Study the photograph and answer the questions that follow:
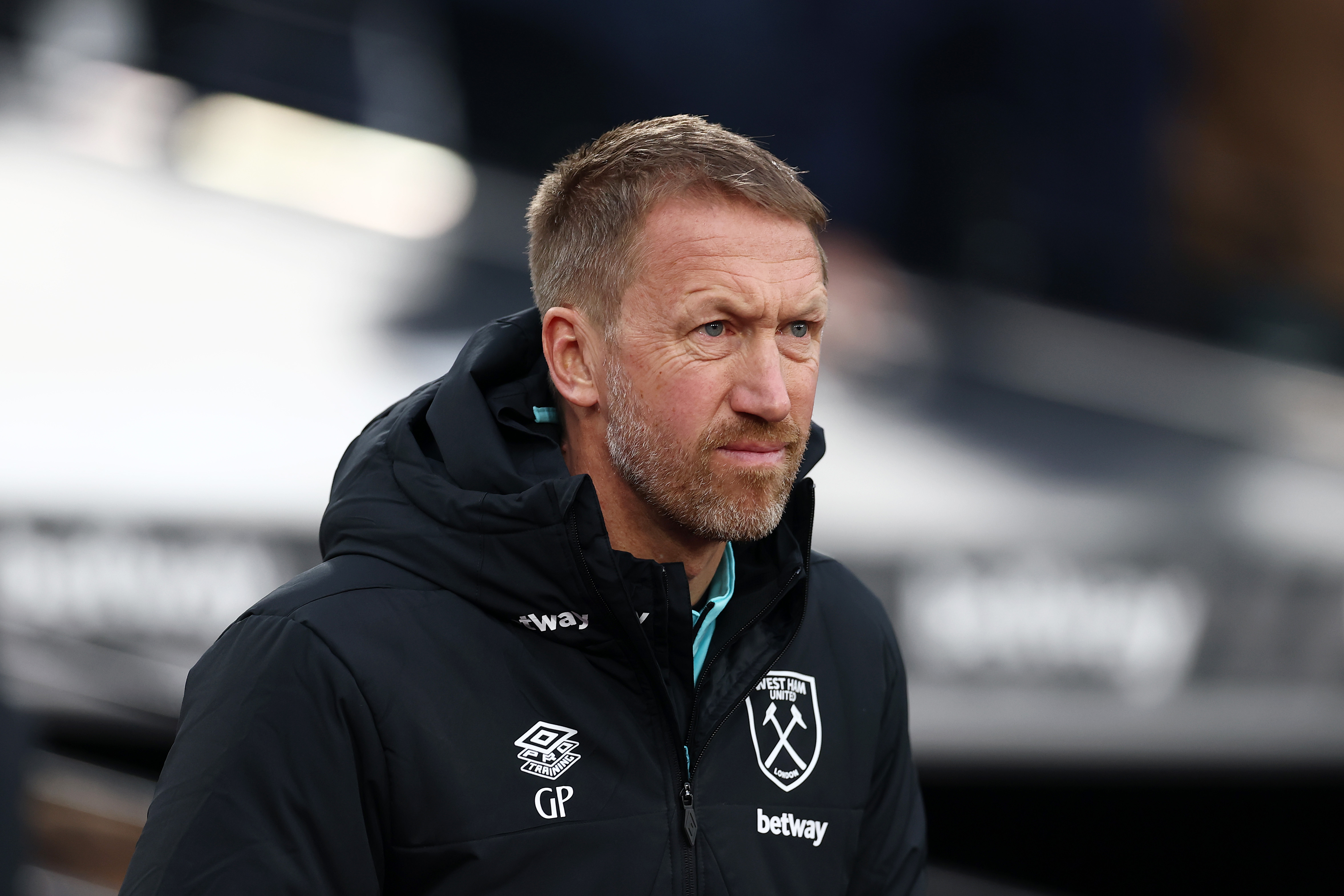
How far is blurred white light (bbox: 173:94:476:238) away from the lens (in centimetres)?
407

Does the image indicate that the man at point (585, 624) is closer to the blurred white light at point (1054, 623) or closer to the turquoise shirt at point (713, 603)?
the turquoise shirt at point (713, 603)

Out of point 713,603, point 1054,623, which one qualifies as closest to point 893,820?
point 713,603

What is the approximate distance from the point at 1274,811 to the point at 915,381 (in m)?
1.53

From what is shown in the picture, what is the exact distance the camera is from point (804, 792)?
4.63ft

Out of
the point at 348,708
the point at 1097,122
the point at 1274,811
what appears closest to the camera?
the point at 348,708

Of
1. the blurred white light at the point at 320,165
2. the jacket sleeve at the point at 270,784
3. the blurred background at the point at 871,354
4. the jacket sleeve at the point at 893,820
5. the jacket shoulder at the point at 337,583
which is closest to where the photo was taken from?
the jacket sleeve at the point at 270,784

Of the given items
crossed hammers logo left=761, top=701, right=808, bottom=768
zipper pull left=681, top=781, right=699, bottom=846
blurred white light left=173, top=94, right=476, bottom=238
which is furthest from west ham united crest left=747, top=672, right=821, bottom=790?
blurred white light left=173, top=94, right=476, bottom=238

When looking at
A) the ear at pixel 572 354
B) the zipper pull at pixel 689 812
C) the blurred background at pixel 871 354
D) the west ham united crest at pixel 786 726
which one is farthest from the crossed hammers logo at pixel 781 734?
the blurred background at pixel 871 354

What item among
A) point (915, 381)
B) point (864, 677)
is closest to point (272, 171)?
point (915, 381)

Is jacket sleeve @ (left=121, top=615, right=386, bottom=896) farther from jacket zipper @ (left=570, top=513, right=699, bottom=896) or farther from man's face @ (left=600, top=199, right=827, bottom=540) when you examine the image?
man's face @ (left=600, top=199, right=827, bottom=540)

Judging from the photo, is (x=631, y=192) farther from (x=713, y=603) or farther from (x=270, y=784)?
(x=270, y=784)

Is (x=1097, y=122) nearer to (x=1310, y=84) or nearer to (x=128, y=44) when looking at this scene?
(x=1310, y=84)

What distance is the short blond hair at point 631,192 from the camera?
4.52 feet

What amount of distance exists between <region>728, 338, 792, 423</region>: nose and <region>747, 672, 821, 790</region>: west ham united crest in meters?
Result: 0.28
